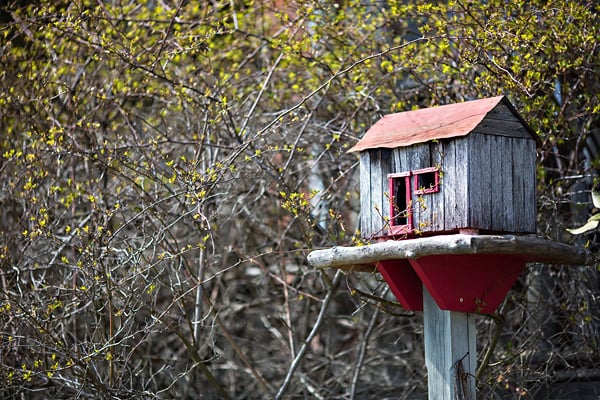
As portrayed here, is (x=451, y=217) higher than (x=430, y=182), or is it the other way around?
(x=430, y=182)

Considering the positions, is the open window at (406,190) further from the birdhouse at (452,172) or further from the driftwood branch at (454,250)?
the driftwood branch at (454,250)

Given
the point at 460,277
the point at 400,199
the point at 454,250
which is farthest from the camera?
the point at 400,199

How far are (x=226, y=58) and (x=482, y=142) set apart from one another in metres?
4.04

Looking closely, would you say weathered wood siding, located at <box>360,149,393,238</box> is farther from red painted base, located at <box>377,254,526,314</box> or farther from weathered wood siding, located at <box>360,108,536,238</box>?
red painted base, located at <box>377,254,526,314</box>

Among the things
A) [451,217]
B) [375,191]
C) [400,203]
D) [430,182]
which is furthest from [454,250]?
[375,191]

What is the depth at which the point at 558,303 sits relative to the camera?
21.0 feet

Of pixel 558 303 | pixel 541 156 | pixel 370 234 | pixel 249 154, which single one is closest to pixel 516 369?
pixel 558 303

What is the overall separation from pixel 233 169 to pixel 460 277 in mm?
1918

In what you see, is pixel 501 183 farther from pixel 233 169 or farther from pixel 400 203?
pixel 233 169

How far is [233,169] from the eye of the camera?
574 cm

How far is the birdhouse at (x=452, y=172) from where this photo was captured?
4359mm

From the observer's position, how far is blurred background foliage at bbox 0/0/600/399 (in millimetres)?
5738

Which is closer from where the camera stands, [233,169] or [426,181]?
[426,181]

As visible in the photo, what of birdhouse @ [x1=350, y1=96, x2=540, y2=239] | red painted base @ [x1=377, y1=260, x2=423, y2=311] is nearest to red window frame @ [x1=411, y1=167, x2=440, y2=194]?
birdhouse @ [x1=350, y1=96, x2=540, y2=239]
